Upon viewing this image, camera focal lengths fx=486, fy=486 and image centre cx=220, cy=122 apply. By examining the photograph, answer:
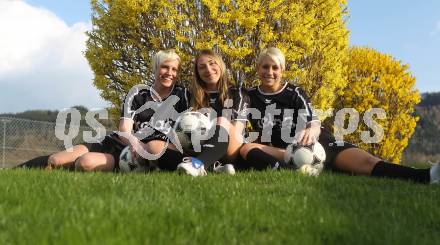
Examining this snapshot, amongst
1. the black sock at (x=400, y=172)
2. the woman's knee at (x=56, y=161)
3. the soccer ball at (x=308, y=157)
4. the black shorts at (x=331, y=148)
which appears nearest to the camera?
the black sock at (x=400, y=172)

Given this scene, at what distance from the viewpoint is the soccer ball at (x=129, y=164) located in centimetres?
678

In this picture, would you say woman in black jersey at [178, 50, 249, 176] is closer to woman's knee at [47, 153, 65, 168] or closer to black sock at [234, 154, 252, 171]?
black sock at [234, 154, 252, 171]

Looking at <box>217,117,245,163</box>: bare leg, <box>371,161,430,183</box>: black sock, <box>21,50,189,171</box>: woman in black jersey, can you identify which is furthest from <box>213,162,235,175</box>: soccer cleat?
<box>371,161,430,183</box>: black sock

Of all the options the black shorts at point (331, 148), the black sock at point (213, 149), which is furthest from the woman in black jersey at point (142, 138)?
the black shorts at point (331, 148)

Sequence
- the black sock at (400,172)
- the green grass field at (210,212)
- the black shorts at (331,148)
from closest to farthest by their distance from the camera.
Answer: the green grass field at (210,212)
the black sock at (400,172)
the black shorts at (331,148)

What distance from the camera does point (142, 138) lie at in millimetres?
7125

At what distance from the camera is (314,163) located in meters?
6.49

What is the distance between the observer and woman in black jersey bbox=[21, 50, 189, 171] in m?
6.82

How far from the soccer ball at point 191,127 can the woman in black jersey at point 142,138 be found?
0.72 feet

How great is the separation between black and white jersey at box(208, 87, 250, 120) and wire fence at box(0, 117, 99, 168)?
11374mm

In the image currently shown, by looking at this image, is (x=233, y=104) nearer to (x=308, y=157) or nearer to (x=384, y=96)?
(x=308, y=157)

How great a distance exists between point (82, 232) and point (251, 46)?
9457 mm

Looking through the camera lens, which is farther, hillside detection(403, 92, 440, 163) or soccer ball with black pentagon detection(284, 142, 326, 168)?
hillside detection(403, 92, 440, 163)

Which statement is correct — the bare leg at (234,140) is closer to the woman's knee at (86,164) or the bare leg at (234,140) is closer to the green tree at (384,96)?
the woman's knee at (86,164)
